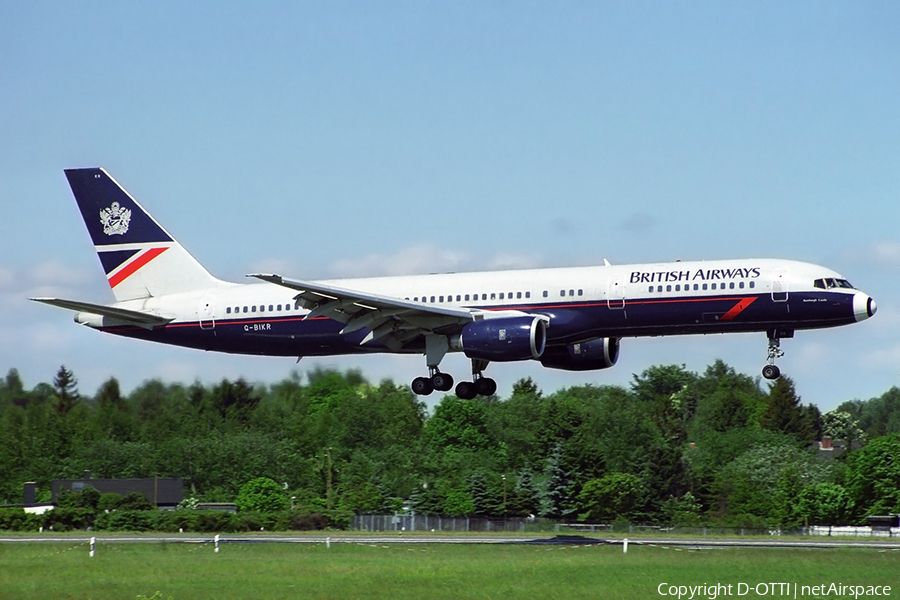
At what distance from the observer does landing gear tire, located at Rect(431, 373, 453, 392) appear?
51062mm

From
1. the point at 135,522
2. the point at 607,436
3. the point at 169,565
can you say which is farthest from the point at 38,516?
the point at 607,436

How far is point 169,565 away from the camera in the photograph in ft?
144

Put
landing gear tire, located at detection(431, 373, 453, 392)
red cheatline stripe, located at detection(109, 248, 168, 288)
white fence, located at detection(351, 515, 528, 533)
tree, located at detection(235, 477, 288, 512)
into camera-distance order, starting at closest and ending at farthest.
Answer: landing gear tire, located at detection(431, 373, 453, 392) < red cheatline stripe, located at detection(109, 248, 168, 288) < white fence, located at detection(351, 515, 528, 533) < tree, located at detection(235, 477, 288, 512)

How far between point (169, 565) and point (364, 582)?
8912 millimetres

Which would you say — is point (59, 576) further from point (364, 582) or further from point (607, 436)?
point (607, 436)

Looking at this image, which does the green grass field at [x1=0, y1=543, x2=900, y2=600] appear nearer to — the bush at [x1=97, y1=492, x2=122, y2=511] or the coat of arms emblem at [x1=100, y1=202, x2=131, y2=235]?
the coat of arms emblem at [x1=100, y1=202, x2=131, y2=235]

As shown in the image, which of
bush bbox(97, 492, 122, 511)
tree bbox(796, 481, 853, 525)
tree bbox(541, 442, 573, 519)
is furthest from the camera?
tree bbox(541, 442, 573, 519)

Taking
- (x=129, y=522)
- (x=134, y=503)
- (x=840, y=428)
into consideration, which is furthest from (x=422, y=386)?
(x=840, y=428)

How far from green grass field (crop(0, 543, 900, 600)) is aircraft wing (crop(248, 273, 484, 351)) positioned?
8.94 metres

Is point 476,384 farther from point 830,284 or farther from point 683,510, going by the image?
point 683,510

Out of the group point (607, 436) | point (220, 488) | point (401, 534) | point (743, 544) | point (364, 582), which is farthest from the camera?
point (607, 436)

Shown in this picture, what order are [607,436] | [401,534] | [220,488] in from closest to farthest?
[401,534] → [220,488] → [607,436]

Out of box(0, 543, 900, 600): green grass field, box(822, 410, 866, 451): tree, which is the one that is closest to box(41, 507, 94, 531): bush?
box(0, 543, 900, 600): green grass field

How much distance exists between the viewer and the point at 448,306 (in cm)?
5031
